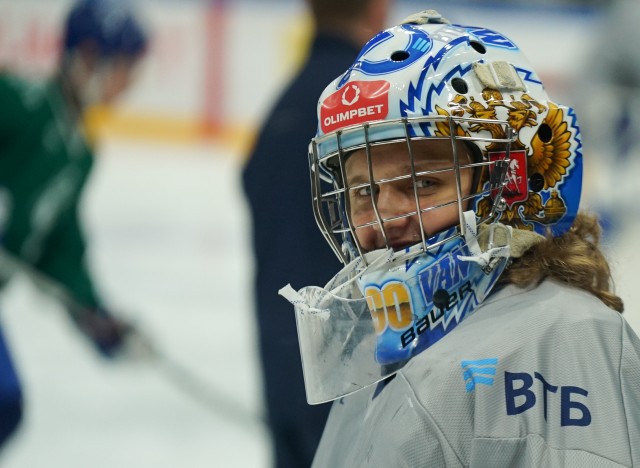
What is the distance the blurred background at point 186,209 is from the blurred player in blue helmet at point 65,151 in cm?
15

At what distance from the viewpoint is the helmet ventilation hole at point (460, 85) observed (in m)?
1.18

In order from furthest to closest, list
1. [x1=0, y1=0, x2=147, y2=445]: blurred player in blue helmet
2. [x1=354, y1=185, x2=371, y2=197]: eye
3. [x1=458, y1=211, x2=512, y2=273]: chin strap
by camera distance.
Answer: [x1=0, y1=0, x2=147, y2=445]: blurred player in blue helmet
[x1=354, y1=185, x2=371, y2=197]: eye
[x1=458, y1=211, x2=512, y2=273]: chin strap

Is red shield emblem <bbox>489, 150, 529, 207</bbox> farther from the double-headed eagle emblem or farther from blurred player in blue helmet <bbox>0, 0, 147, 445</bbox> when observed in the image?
blurred player in blue helmet <bbox>0, 0, 147, 445</bbox>

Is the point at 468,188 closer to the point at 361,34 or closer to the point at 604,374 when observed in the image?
the point at 604,374

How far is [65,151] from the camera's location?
3822 mm

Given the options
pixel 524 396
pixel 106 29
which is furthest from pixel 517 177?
pixel 106 29

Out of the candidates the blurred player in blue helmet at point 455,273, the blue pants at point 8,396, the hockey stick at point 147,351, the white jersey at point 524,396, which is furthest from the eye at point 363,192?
the hockey stick at point 147,351

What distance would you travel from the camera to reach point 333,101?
125cm

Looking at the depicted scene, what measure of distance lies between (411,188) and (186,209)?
4.85 m

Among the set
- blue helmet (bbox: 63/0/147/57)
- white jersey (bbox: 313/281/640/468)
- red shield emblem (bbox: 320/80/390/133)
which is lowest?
blue helmet (bbox: 63/0/147/57)

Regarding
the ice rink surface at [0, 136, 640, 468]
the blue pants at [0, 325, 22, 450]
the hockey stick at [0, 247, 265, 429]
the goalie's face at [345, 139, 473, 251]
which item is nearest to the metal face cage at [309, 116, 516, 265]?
the goalie's face at [345, 139, 473, 251]

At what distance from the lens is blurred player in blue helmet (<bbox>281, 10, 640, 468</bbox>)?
3.40 ft

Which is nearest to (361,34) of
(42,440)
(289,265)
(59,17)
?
(289,265)

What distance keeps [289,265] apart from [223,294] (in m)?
2.86
